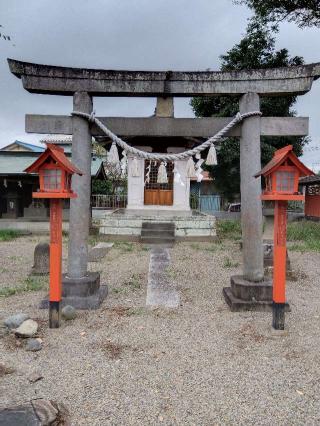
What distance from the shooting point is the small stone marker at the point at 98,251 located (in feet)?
32.7

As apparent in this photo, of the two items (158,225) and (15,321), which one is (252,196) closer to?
(15,321)

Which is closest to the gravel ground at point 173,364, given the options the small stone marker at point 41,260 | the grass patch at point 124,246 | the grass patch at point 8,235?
the small stone marker at point 41,260

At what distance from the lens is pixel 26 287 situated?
22.2 ft

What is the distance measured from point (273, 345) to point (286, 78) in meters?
3.98

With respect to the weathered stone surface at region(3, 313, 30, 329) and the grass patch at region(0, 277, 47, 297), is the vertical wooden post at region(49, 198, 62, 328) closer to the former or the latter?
the weathered stone surface at region(3, 313, 30, 329)

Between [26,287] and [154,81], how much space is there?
4524 millimetres

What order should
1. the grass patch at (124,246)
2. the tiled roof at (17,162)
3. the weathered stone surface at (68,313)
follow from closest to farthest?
the weathered stone surface at (68,313) → the grass patch at (124,246) → the tiled roof at (17,162)

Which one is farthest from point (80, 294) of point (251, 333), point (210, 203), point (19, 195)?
point (210, 203)

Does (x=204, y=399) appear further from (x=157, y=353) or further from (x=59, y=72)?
(x=59, y=72)

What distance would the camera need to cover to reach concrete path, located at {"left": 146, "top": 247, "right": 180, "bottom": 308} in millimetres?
5896

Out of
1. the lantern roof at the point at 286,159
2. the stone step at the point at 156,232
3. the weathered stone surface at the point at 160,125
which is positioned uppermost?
the weathered stone surface at the point at 160,125

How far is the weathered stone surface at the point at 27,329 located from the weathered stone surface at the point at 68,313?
533mm

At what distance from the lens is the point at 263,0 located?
50.4 feet

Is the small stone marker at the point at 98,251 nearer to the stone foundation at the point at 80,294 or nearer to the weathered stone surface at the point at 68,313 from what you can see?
the stone foundation at the point at 80,294
